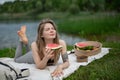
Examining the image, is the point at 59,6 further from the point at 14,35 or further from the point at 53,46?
the point at 53,46

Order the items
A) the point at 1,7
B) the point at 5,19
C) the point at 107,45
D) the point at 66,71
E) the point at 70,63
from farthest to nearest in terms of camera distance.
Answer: the point at 5,19 → the point at 1,7 → the point at 107,45 → the point at 70,63 → the point at 66,71

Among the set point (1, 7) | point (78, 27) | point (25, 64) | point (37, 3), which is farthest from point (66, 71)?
point (37, 3)

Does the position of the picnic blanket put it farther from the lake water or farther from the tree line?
the tree line

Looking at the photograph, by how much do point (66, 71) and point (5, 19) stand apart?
14.2m

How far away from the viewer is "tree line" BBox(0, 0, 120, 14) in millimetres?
16984

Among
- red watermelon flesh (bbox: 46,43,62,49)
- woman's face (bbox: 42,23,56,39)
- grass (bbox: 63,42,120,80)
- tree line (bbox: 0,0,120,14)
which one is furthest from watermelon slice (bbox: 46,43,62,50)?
tree line (bbox: 0,0,120,14)

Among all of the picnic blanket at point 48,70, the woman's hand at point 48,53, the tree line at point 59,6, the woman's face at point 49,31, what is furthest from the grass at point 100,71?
the tree line at point 59,6

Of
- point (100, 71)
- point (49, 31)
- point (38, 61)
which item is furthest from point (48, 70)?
point (100, 71)

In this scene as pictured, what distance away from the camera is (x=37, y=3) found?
18516 mm

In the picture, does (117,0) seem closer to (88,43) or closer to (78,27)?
(78,27)

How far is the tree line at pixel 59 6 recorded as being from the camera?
55.7 feet

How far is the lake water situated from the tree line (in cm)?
87

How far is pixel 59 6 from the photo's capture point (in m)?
19.2

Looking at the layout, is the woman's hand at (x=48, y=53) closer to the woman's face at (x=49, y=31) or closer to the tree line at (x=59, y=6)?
the woman's face at (x=49, y=31)
